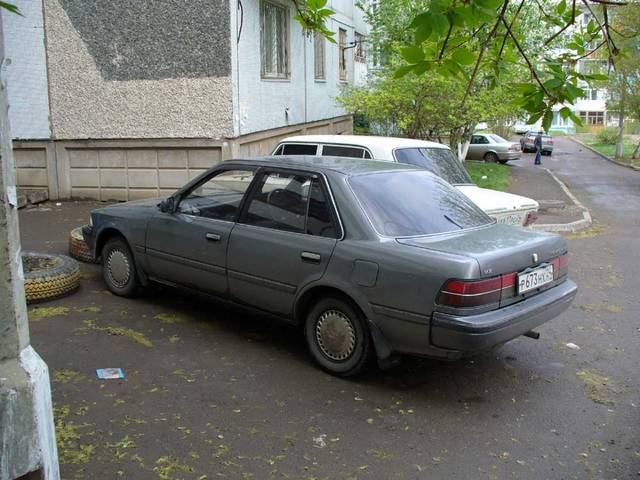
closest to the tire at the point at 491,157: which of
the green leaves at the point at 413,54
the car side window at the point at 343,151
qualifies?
the car side window at the point at 343,151

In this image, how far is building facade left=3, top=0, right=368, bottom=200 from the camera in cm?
1161

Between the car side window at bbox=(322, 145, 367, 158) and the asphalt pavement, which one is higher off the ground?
the car side window at bbox=(322, 145, 367, 158)

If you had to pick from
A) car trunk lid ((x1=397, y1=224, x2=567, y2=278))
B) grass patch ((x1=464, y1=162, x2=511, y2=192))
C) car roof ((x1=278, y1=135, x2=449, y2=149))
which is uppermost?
car roof ((x1=278, y1=135, x2=449, y2=149))

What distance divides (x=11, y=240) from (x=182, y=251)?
3.14 meters

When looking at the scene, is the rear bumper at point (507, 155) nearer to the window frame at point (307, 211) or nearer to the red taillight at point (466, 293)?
the window frame at point (307, 211)

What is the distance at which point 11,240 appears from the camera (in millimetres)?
2736

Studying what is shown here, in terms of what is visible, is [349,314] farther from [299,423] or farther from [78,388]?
[78,388]

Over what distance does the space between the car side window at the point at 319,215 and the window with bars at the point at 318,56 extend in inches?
480

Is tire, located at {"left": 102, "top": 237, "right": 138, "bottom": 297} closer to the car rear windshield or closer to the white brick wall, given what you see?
the car rear windshield

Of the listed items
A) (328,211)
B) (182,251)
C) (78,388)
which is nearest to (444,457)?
(328,211)

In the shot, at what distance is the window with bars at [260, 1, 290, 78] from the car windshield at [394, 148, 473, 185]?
17.9 feet

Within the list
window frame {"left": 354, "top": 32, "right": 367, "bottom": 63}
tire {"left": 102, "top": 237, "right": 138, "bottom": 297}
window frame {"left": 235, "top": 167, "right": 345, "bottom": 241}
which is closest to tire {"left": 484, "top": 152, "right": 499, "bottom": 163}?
window frame {"left": 354, "top": 32, "right": 367, "bottom": 63}

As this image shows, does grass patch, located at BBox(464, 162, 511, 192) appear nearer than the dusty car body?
Yes

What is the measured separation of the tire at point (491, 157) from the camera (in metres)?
30.8
